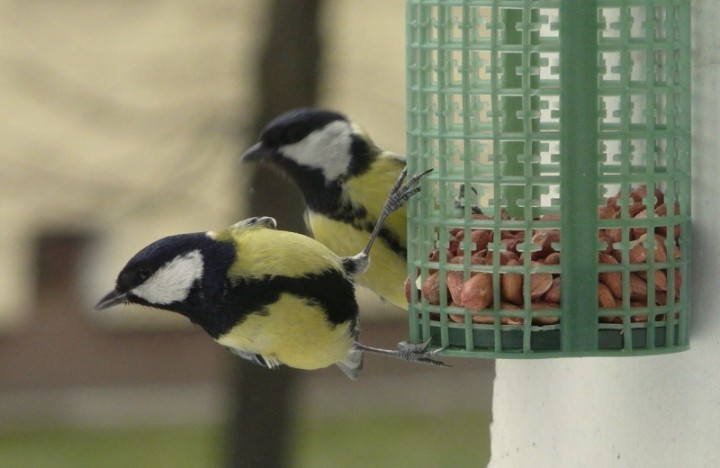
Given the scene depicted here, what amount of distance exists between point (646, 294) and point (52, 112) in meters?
3.91

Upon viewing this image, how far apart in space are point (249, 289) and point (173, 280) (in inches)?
6.8

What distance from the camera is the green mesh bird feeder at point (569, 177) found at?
91.4 inches

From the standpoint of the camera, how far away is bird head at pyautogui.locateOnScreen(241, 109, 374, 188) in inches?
126

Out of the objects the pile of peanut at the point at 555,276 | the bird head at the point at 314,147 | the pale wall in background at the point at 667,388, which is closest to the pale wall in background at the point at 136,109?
the bird head at the point at 314,147

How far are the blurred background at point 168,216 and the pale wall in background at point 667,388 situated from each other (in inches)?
72.4

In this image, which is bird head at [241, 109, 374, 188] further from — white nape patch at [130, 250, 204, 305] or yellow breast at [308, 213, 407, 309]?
white nape patch at [130, 250, 204, 305]

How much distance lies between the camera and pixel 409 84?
2.62m

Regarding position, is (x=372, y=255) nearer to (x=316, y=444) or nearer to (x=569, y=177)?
(x=569, y=177)

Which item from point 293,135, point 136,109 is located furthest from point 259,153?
point 136,109

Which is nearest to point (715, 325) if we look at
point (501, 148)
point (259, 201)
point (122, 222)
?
point (501, 148)

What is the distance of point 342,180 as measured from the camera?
319cm

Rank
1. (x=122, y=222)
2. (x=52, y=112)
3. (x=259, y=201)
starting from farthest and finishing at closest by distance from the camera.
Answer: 1. (x=52, y=112)
2. (x=122, y=222)
3. (x=259, y=201)

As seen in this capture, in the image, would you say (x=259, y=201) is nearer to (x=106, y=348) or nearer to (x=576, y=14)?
(x=576, y=14)

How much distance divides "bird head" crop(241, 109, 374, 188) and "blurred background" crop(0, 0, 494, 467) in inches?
53.0
